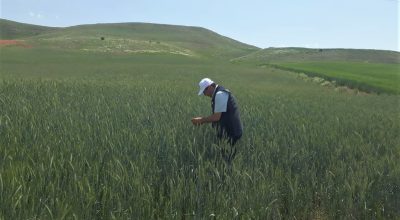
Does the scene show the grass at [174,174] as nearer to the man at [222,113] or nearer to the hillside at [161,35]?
the man at [222,113]

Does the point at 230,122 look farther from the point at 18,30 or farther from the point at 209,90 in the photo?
the point at 18,30

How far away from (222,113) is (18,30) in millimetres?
147252

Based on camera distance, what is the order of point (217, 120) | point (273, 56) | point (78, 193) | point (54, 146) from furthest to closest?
point (273, 56) → point (217, 120) → point (54, 146) → point (78, 193)

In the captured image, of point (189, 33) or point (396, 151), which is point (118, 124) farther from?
point (189, 33)

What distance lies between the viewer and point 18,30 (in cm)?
13988

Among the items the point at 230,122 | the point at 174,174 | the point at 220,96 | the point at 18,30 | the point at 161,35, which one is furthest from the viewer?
the point at 161,35

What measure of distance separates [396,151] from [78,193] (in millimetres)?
5885

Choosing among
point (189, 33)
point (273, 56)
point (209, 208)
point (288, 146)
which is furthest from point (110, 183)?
point (189, 33)

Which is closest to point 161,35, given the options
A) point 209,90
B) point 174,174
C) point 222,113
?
point 222,113

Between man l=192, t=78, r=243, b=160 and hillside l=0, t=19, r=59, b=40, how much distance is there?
134142mm

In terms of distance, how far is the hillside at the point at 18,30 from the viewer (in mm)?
132125

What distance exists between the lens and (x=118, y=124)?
7266mm

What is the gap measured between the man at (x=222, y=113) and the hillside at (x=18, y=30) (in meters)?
134

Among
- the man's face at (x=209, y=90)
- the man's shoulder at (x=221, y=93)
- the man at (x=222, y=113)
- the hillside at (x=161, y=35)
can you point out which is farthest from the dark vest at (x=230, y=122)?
the hillside at (x=161, y=35)
